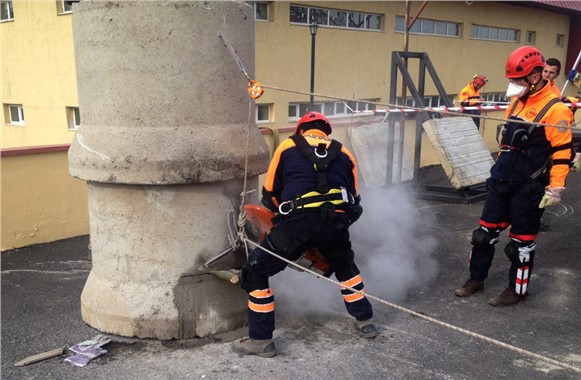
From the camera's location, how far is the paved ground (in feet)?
11.5

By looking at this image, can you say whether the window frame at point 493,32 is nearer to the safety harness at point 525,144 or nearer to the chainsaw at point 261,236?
the safety harness at point 525,144

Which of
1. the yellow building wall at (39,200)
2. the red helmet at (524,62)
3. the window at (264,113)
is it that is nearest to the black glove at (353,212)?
the red helmet at (524,62)

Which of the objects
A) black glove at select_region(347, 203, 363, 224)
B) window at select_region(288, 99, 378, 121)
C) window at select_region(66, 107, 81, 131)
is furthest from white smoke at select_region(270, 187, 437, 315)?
window at select_region(66, 107, 81, 131)

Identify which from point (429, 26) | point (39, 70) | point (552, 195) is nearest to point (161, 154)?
point (552, 195)

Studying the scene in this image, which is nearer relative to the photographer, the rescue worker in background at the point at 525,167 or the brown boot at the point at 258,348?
the brown boot at the point at 258,348

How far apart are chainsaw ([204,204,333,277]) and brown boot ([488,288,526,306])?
62.6 inches

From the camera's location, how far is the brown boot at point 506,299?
15.0 feet

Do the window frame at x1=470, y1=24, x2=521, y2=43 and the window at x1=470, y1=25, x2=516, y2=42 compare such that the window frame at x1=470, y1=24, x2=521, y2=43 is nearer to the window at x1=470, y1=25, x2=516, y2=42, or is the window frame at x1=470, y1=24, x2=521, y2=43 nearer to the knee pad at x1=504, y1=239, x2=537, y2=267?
the window at x1=470, y1=25, x2=516, y2=42

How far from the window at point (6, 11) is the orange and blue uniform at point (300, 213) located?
38.1 ft

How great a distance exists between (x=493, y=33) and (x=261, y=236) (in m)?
17.4

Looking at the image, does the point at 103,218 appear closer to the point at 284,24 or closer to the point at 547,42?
the point at 284,24

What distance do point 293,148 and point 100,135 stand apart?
4.62 feet

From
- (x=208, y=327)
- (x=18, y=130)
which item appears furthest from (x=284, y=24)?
(x=208, y=327)

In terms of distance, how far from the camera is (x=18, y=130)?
43.7 ft
